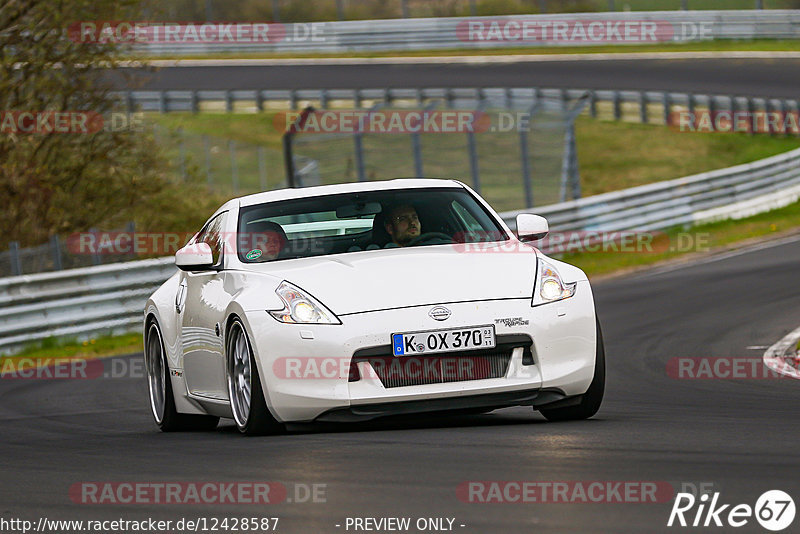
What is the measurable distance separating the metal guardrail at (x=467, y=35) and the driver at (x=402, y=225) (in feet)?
136

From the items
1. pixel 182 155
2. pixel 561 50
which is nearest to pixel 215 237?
pixel 182 155

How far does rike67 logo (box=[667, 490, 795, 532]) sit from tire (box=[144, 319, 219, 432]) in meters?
4.98

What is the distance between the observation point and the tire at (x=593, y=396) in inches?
331

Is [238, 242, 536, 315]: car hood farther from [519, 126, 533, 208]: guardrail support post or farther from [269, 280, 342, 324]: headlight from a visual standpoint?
[519, 126, 533, 208]: guardrail support post

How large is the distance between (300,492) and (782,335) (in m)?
8.94

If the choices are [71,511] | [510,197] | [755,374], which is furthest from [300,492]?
[510,197]

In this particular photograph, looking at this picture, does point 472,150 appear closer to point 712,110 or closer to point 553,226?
point 553,226

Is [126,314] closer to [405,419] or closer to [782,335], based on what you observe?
[782,335]

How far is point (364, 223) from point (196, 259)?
3.67ft

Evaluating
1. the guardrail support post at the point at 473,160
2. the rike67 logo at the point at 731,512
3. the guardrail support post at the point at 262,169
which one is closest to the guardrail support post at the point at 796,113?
the guardrail support post at the point at 262,169

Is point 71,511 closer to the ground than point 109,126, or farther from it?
farther from it

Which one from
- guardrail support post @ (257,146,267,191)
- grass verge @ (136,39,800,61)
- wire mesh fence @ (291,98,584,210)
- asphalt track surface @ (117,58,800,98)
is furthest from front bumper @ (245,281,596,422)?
grass verge @ (136,39,800,61)

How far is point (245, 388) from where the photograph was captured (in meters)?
8.41

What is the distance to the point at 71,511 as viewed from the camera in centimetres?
617
